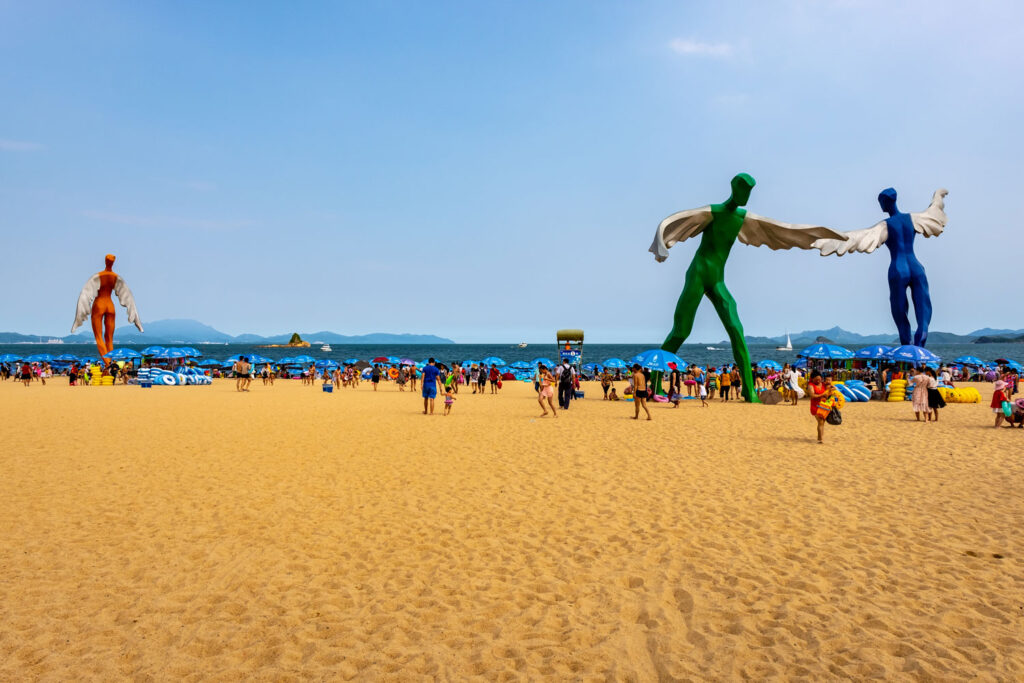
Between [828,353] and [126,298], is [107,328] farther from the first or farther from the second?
[828,353]

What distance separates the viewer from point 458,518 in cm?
589

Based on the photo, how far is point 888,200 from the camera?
69.8 ft

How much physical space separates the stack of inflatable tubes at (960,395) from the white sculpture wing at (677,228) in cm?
877

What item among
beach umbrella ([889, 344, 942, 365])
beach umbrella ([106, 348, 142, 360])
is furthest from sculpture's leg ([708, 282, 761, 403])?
Answer: beach umbrella ([106, 348, 142, 360])

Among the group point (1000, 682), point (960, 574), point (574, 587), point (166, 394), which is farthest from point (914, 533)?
point (166, 394)

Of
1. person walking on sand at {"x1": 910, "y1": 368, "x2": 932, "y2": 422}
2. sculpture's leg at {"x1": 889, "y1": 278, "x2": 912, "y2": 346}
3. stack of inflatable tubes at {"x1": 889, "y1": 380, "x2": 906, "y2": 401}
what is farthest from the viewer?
sculpture's leg at {"x1": 889, "y1": 278, "x2": 912, "y2": 346}

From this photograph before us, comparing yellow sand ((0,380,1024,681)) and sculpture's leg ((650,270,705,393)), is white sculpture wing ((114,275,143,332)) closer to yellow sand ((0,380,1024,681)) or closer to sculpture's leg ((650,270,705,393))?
yellow sand ((0,380,1024,681))

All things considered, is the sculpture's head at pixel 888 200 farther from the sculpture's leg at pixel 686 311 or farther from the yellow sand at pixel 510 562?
the yellow sand at pixel 510 562

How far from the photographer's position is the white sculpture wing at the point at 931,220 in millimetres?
21188

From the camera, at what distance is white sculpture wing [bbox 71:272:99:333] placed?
29648 mm

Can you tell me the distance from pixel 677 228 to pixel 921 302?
32.9 ft

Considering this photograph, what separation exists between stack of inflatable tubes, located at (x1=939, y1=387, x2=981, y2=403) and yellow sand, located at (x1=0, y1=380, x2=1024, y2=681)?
9.69m

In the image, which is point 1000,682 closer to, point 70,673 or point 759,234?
point 70,673

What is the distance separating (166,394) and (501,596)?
2108 centimetres
